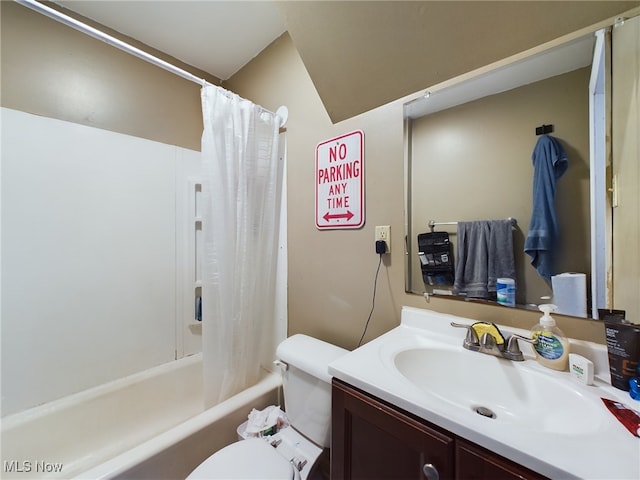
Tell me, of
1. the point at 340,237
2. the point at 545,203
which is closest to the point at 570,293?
the point at 545,203

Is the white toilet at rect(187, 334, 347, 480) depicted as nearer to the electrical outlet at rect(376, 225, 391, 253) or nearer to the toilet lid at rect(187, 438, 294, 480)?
the toilet lid at rect(187, 438, 294, 480)

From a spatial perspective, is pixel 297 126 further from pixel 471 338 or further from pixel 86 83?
pixel 471 338

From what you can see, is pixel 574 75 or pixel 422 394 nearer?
pixel 422 394

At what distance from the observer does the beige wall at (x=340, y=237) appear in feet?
3.51

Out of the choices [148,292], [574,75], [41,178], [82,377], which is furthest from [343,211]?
[82,377]

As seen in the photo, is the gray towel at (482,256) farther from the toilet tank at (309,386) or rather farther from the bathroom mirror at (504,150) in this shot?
the toilet tank at (309,386)

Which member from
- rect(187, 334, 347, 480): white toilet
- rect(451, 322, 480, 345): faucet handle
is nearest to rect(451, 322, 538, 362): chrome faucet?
rect(451, 322, 480, 345): faucet handle

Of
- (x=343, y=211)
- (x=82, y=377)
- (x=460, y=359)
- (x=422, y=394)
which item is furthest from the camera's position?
(x=82, y=377)

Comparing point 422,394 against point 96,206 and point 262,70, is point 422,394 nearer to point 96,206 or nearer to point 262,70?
point 96,206

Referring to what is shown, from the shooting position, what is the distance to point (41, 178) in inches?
49.8

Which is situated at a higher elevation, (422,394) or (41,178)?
(41,178)

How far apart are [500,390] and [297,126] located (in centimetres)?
147

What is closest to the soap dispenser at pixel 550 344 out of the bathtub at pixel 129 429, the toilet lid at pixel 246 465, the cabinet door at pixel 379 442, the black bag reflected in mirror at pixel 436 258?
the black bag reflected in mirror at pixel 436 258

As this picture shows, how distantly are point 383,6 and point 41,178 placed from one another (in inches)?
69.2
